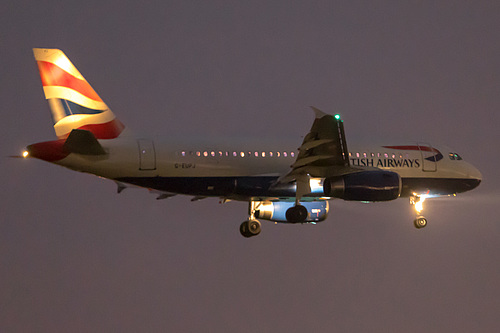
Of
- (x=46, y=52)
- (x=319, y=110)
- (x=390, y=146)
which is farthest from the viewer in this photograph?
(x=390, y=146)

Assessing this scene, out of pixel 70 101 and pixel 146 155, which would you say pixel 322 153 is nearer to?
pixel 146 155

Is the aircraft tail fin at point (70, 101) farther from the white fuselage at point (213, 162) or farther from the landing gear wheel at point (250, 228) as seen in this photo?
the landing gear wheel at point (250, 228)

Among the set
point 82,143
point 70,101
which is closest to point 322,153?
point 82,143

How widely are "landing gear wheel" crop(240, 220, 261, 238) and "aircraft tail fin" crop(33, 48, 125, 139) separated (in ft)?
22.3

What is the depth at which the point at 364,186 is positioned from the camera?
2883 cm

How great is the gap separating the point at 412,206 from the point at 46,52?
16.0 metres

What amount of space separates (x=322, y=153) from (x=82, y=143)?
27.4 ft

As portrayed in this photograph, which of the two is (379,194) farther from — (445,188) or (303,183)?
(445,188)

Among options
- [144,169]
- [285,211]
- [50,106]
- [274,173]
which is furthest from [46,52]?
[285,211]

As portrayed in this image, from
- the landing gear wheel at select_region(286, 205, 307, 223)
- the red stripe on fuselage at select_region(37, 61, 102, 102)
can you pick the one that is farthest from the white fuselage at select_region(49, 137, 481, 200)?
the red stripe on fuselage at select_region(37, 61, 102, 102)

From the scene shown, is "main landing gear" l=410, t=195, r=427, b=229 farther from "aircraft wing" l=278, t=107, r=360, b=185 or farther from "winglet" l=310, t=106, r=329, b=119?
"winglet" l=310, t=106, r=329, b=119

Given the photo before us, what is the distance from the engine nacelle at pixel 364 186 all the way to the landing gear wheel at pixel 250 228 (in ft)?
16.0

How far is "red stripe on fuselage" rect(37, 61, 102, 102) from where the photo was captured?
29625mm

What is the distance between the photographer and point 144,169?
28.3 meters
